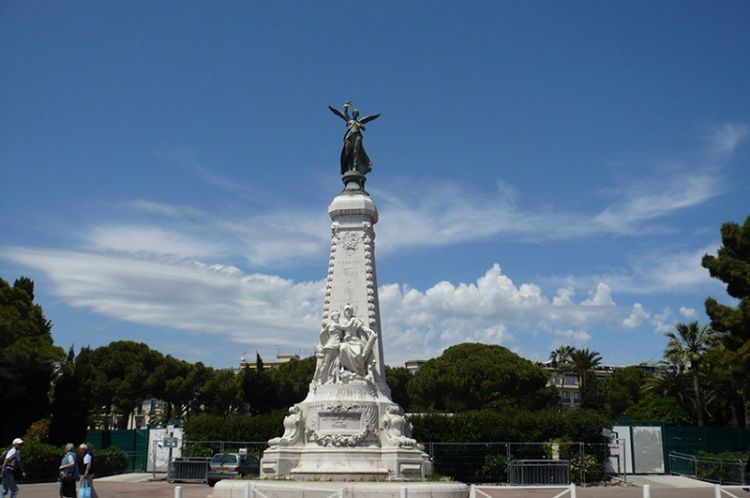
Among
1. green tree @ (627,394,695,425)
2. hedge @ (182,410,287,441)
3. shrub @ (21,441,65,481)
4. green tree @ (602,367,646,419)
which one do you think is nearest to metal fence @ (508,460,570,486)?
hedge @ (182,410,287,441)

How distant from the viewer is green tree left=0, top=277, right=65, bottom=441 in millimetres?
31016

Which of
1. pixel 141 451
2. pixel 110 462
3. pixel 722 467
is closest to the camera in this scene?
pixel 722 467

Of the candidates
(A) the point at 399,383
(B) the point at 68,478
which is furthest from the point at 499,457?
(A) the point at 399,383

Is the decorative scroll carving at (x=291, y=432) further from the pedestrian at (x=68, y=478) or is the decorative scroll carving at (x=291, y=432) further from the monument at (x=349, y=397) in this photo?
the pedestrian at (x=68, y=478)

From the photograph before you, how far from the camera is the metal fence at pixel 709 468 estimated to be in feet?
84.4

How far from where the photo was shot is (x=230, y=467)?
24547 mm

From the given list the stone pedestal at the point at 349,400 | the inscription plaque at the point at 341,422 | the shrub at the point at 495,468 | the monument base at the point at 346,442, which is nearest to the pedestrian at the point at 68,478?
the monument base at the point at 346,442

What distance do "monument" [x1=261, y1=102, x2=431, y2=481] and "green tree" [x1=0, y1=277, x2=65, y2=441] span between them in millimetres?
18148

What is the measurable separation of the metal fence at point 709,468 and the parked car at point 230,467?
17.1 meters

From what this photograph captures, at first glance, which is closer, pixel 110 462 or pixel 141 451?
pixel 110 462

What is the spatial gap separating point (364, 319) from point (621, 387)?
4861cm

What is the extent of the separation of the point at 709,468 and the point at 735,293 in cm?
705

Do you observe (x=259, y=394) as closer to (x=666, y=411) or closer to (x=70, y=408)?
(x=70, y=408)

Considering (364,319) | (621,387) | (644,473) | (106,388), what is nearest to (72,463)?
(364,319)
